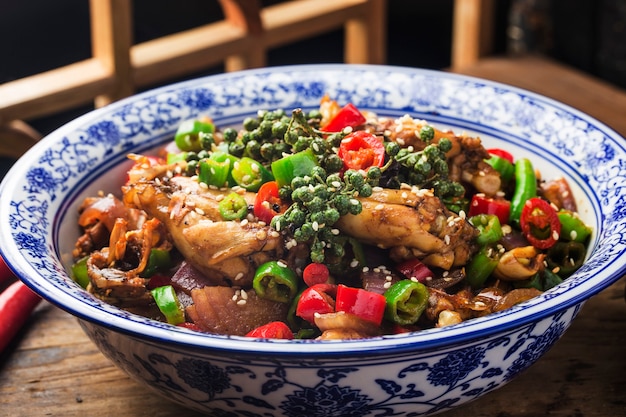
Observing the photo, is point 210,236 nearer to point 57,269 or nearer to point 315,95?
point 57,269

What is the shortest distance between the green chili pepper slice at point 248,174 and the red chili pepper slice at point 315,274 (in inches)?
14.1

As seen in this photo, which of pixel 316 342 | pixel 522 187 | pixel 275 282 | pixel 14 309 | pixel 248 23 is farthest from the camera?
pixel 248 23

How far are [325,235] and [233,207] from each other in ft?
1.03

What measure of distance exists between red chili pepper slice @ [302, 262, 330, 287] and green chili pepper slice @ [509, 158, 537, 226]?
0.74 metres

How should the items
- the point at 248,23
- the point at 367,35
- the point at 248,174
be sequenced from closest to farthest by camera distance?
the point at 248,174 → the point at 248,23 → the point at 367,35

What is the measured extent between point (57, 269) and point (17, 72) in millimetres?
4087

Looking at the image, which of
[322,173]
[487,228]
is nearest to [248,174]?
[322,173]

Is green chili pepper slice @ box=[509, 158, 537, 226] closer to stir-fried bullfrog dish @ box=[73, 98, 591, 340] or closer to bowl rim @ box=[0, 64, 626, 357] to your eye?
stir-fried bullfrog dish @ box=[73, 98, 591, 340]

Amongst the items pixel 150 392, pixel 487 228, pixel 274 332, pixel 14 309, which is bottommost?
pixel 150 392

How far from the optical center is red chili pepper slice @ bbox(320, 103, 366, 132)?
2.59m

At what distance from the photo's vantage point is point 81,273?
2418 mm

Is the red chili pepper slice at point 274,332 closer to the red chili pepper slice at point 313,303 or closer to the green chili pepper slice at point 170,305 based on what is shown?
the red chili pepper slice at point 313,303

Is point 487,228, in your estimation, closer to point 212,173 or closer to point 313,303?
point 313,303

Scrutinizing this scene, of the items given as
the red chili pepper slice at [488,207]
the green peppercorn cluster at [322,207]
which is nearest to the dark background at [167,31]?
the red chili pepper slice at [488,207]
